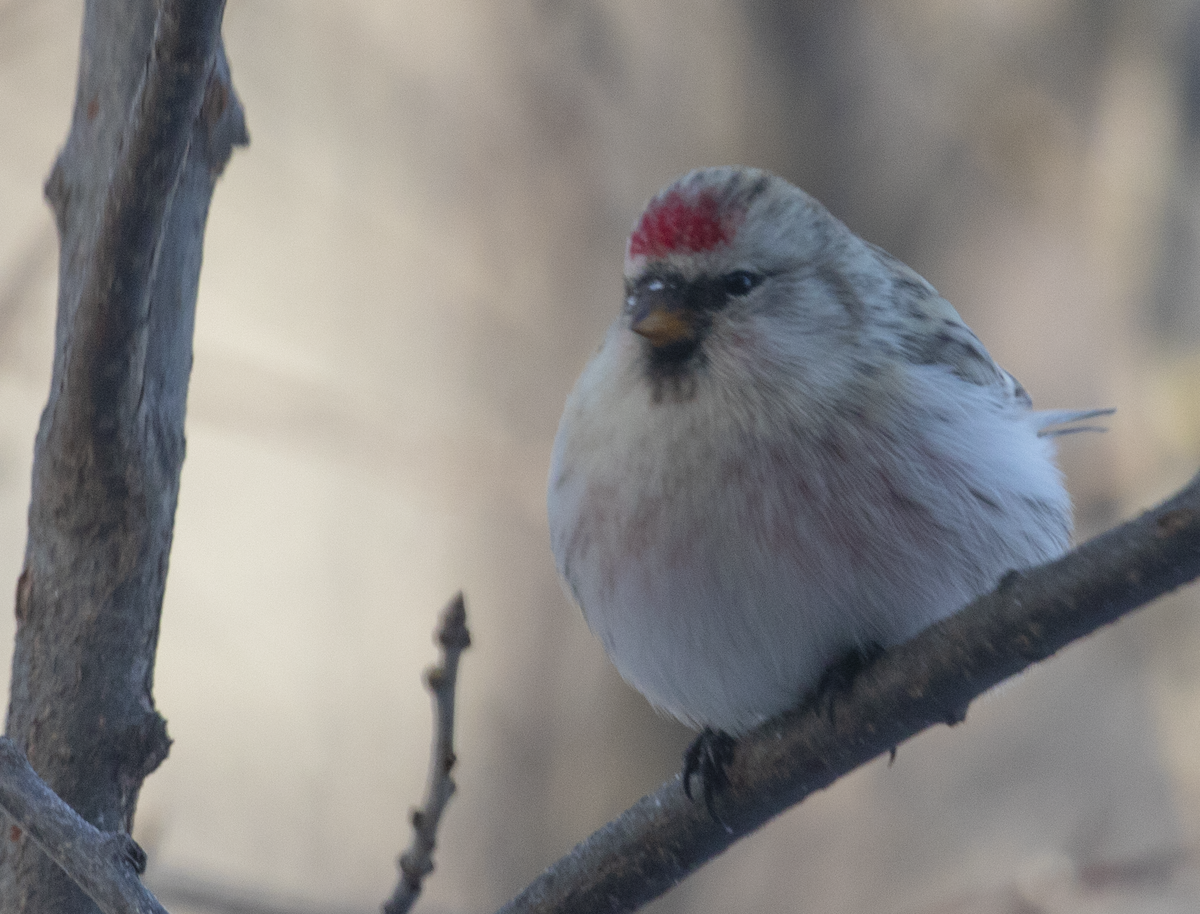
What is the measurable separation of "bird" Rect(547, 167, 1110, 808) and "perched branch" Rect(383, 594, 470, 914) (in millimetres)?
225

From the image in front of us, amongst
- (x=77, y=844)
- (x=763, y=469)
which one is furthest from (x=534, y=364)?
(x=77, y=844)

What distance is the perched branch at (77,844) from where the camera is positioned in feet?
3.30

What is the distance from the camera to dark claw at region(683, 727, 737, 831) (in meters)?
1.41

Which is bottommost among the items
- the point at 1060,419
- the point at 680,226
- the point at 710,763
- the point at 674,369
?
the point at 710,763

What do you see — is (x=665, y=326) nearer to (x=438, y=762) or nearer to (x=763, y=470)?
(x=763, y=470)

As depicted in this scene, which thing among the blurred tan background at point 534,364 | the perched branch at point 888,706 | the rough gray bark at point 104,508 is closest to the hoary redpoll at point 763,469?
the perched branch at point 888,706

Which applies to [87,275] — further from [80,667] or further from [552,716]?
[552,716]

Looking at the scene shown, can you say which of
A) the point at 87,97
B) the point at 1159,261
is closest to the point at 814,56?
the point at 1159,261

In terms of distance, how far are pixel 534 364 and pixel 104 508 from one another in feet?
9.17

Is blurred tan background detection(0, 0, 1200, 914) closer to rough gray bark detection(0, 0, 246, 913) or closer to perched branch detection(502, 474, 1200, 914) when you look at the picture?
rough gray bark detection(0, 0, 246, 913)

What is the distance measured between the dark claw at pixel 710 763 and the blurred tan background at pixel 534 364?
1939mm

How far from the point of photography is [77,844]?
1.02 meters

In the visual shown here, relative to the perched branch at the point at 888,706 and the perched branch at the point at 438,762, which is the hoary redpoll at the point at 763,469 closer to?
the perched branch at the point at 888,706

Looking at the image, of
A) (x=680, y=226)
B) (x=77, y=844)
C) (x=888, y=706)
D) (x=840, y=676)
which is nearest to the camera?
(x=77, y=844)
